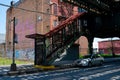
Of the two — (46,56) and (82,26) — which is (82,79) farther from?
(82,26)

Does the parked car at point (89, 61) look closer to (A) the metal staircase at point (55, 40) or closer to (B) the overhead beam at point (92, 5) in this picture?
(A) the metal staircase at point (55, 40)

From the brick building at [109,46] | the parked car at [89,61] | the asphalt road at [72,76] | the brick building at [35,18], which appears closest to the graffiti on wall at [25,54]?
the brick building at [35,18]

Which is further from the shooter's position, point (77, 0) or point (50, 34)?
point (50, 34)

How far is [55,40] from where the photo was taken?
32.2m

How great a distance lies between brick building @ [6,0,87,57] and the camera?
51719 mm

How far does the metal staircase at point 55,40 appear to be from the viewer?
28.8 meters

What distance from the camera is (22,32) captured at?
6375 cm

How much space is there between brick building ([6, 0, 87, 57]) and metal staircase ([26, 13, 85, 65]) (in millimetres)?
11927

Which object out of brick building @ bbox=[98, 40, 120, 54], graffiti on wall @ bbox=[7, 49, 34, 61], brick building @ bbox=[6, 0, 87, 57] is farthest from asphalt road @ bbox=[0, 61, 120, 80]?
brick building @ bbox=[98, 40, 120, 54]

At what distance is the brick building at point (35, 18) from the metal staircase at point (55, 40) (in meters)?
11.9

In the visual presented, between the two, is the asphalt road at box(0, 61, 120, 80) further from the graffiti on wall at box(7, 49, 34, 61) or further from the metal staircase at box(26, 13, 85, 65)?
the graffiti on wall at box(7, 49, 34, 61)

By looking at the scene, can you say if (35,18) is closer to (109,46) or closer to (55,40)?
(55,40)

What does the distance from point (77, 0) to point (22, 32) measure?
36.5 meters

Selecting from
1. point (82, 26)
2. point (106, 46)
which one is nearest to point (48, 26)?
point (82, 26)
